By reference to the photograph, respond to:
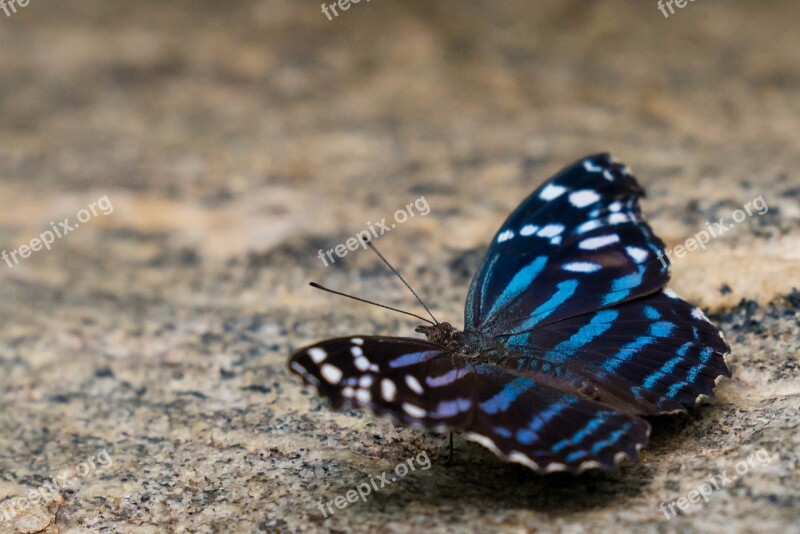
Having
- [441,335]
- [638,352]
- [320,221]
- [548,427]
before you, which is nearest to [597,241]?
[638,352]

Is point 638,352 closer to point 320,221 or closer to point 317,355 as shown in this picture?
point 317,355

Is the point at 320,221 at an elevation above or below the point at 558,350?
above

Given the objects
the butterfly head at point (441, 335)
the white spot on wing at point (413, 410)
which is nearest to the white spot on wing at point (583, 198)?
the butterfly head at point (441, 335)

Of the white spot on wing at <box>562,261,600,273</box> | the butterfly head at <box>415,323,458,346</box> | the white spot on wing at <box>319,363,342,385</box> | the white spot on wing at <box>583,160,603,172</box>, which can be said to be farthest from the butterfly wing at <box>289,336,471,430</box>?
the white spot on wing at <box>583,160,603,172</box>

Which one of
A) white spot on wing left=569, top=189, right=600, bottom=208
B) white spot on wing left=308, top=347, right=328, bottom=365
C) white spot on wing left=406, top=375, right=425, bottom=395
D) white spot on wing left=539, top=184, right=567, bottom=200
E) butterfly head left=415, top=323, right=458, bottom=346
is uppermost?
white spot on wing left=539, top=184, right=567, bottom=200

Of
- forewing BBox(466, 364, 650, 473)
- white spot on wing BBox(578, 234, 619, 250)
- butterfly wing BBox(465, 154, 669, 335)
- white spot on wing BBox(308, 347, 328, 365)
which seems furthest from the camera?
white spot on wing BBox(578, 234, 619, 250)

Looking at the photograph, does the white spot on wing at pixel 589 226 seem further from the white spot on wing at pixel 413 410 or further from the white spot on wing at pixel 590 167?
the white spot on wing at pixel 413 410

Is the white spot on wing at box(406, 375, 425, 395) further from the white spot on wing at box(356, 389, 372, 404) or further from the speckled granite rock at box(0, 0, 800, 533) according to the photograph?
the speckled granite rock at box(0, 0, 800, 533)
